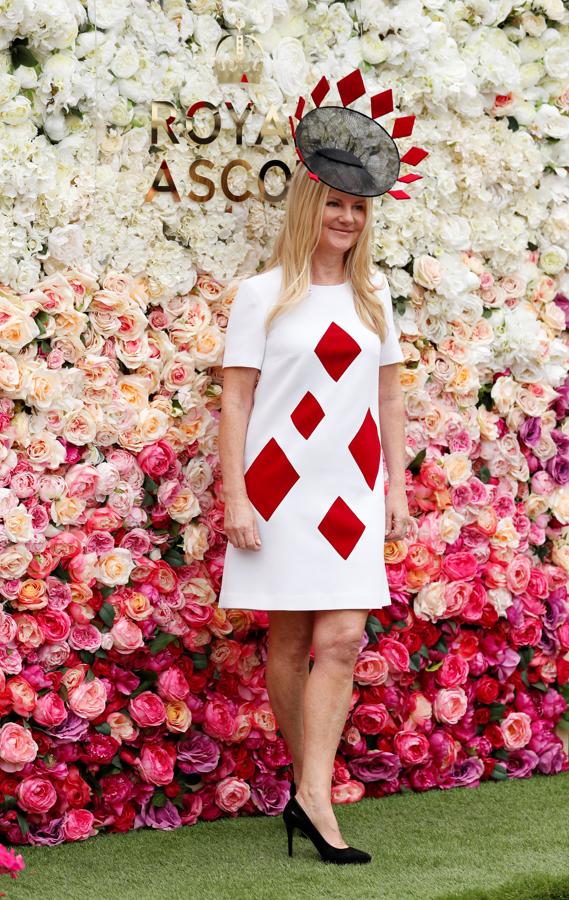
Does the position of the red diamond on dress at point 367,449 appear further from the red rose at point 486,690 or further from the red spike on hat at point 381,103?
the red rose at point 486,690

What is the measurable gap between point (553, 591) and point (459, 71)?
67.1 inches

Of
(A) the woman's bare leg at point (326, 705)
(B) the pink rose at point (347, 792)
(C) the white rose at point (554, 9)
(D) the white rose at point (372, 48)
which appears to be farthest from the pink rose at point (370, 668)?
(C) the white rose at point (554, 9)

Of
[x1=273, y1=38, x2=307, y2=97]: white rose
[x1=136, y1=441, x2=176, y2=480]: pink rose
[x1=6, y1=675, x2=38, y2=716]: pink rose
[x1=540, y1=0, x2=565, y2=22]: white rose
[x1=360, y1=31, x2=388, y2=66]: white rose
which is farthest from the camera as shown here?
[x1=540, y1=0, x2=565, y2=22]: white rose

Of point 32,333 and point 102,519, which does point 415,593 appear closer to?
point 102,519

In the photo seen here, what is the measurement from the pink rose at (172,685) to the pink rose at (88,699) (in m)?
0.21

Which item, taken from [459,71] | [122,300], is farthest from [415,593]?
[459,71]

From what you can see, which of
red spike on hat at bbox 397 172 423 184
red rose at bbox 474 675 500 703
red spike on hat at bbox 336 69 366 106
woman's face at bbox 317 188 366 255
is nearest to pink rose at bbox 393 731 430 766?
red rose at bbox 474 675 500 703

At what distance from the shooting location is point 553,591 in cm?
455

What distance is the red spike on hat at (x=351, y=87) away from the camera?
3.75m

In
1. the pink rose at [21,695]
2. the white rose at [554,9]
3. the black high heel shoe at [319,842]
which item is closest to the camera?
the black high heel shoe at [319,842]

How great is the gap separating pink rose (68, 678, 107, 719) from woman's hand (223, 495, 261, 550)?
1.83 feet

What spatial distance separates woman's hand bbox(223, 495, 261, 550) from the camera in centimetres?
351

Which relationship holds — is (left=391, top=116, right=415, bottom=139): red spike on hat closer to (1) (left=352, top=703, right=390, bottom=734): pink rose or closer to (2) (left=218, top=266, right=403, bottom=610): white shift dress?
(2) (left=218, top=266, right=403, bottom=610): white shift dress

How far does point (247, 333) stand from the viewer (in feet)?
11.8
